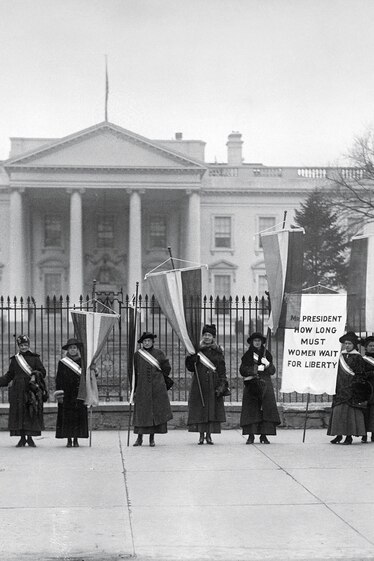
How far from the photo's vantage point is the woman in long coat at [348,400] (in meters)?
13.1

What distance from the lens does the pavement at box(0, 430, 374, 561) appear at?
7.32m

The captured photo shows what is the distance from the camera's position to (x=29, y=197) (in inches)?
2381

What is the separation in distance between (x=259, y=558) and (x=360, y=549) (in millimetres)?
778

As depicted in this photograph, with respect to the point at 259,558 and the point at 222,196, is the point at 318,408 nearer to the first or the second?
the point at 259,558

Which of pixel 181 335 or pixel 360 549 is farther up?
pixel 181 335

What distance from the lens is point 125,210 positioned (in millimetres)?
62000

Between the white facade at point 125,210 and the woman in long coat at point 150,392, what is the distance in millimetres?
44533

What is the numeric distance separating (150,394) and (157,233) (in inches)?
1933

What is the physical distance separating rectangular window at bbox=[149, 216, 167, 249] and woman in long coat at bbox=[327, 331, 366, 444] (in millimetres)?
48478

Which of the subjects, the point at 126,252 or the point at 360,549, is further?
the point at 126,252

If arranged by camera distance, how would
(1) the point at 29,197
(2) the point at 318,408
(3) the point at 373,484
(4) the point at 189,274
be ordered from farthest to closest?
(1) the point at 29,197, (2) the point at 318,408, (4) the point at 189,274, (3) the point at 373,484

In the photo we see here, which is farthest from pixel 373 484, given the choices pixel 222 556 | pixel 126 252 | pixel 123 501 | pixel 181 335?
pixel 126 252

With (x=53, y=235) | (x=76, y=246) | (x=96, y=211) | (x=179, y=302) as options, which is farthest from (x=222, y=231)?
(x=179, y=302)

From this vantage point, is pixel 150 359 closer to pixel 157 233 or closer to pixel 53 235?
pixel 53 235
